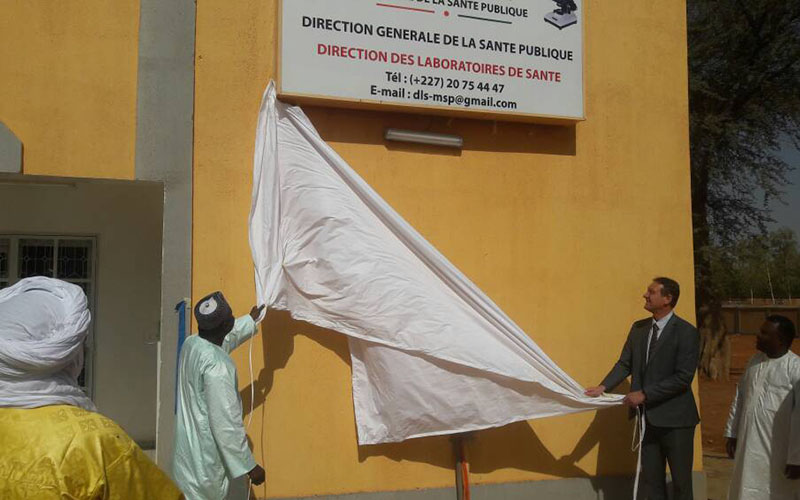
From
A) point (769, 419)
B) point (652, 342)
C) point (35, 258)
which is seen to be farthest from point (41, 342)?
point (35, 258)

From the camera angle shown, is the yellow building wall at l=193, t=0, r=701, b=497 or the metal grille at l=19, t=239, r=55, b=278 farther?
the metal grille at l=19, t=239, r=55, b=278

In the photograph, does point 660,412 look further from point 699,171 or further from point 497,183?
point 699,171

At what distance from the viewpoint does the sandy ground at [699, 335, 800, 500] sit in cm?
824

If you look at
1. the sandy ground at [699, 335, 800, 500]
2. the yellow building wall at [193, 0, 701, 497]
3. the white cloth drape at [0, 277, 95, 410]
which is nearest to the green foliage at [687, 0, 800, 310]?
the sandy ground at [699, 335, 800, 500]

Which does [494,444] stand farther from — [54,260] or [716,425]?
[716,425]

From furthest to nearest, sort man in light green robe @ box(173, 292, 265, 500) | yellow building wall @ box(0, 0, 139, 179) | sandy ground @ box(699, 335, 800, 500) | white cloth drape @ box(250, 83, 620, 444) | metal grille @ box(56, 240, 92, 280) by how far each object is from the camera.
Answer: sandy ground @ box(699, 335, 800, 500)
metal grille @ box(56, 240, 92, 280)
white cloth drape @ box(250, 83, 620, 444)
yellow building wall @ box(0, 0, 139, 179)
man in light green robe @ box(173, 292, 265, 500)

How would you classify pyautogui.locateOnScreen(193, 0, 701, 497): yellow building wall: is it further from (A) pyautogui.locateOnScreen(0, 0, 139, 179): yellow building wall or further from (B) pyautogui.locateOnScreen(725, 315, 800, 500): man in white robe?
(B) pyautogui.locateOnScreen(725, 315, 800, 500): man in white robe

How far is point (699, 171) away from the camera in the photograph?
14.9 m

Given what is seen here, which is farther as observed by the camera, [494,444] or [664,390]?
[494,444]

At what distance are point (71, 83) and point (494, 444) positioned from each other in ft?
12.8

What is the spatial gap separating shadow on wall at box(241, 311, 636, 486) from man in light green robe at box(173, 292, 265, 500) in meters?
0.89

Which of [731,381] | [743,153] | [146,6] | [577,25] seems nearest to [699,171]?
[743,153]

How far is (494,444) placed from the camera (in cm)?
598

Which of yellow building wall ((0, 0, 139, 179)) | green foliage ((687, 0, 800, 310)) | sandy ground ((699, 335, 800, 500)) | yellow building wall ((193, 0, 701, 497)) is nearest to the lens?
yellow building wall ((0, 0, 139, 179))
